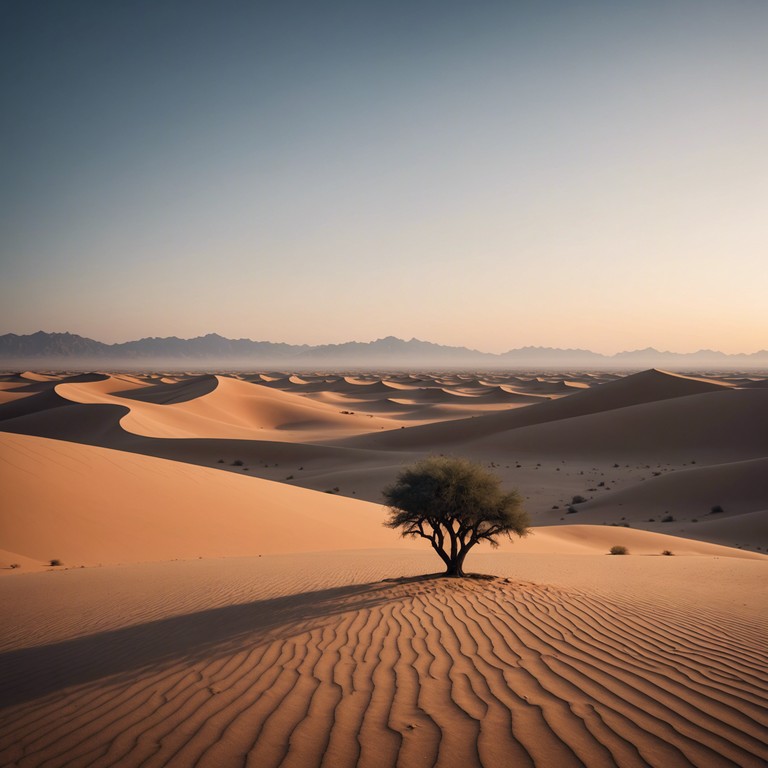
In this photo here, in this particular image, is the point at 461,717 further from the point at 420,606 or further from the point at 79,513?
the point at 79,513

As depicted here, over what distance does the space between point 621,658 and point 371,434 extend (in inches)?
1716

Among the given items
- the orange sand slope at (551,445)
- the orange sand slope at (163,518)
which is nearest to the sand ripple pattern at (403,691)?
the orange sand slope at (163,518)

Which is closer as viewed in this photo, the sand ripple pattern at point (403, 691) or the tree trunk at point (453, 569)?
the sand ripple pattern at point (403, 691)

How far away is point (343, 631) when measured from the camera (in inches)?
262

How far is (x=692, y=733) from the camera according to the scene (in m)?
3.90

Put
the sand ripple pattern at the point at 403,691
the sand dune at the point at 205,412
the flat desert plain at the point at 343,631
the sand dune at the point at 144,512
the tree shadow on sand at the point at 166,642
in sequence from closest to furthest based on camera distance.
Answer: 1. the sand ripple pattern at the point at 403,691
2. the flat desert plain at the point at 343,631
3. the tree shadow on sand at the point at 166,642
4. the sand dune at the point at 144,512
5. the sand dune at the point at 205,412

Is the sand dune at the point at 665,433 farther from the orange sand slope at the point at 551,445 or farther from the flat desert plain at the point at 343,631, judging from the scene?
the flat desert plain at the point at 343,631

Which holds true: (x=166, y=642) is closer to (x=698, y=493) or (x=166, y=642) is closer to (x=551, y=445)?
(x=698, y=493)

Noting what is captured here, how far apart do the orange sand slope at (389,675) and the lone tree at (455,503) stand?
1012mm

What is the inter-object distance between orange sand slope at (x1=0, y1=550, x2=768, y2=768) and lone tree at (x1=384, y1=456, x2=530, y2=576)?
1.01 m

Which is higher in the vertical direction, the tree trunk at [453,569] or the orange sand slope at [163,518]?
the tree trunk at [453,569]

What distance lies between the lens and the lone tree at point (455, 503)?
10.2m

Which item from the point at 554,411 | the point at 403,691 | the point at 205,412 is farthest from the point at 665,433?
the point at 205,412

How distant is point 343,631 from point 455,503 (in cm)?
410
